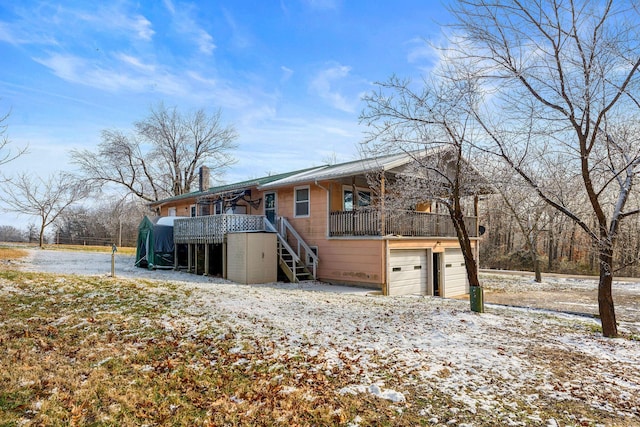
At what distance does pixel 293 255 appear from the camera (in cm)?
1405

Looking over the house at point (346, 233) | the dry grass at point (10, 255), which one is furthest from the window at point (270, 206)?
the dry grass at point (10, 255)

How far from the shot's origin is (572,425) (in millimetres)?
3580

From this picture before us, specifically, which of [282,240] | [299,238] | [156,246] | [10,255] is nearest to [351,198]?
[299,238]

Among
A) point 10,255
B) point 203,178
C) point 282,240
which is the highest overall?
point 203,178

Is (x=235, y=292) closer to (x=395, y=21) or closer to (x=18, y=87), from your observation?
(x=395, y=21)

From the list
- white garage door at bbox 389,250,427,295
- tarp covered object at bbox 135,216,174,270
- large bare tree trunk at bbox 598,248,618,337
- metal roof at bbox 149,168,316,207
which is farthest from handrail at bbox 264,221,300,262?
large bare tree trunk at bbox 598,248,618,337

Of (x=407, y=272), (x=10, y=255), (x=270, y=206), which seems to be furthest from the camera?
(x=10, y=255)

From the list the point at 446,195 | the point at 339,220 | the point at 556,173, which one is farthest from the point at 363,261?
the point at 556,173

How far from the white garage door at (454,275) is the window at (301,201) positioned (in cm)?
601

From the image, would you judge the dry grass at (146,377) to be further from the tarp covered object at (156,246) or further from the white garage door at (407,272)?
the tarp covered object at (156,246)

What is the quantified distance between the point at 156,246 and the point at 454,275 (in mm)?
13081

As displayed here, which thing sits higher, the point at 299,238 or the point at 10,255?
the point at 299,238

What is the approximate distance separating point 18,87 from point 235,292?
27.4 ft

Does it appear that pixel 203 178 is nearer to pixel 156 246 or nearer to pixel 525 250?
pixel 156 246
